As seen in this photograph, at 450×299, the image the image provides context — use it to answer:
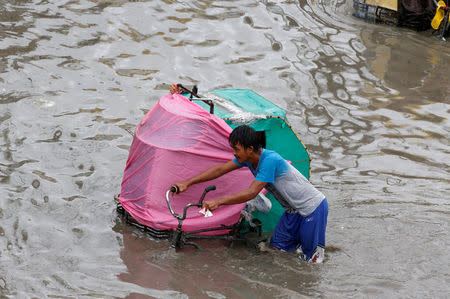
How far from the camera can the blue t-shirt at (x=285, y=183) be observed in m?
4.92

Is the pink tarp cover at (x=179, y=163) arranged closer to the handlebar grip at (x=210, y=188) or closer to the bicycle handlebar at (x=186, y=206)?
the bicycle handlebar at (x=186, y=206)

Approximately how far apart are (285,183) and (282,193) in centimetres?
10

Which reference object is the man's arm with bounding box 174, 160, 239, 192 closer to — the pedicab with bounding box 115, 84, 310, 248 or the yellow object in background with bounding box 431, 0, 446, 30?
the pedicab with bounding box 115, 84, 310, 248

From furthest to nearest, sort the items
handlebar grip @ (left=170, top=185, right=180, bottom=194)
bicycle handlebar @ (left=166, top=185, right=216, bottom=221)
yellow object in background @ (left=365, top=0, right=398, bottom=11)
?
yellow object in background @ (left=365, top=0, right=398, bottom=11)
handlebar grip @ (left=170, top=185, right=180, bottom=194)
bicycle handlebar @ (left=166, top=185, right=216, bottom=221)

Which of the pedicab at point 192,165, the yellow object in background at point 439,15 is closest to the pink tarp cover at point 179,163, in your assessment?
the pedicab at point 192,165

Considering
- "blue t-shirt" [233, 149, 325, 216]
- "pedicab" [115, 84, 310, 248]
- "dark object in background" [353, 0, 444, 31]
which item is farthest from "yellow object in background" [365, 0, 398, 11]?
"blue t-shirt" [233, 149, 325, 216]

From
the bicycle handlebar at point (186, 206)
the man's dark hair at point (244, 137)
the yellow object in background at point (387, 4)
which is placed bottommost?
the bicycle handlebar at point (186, 206)

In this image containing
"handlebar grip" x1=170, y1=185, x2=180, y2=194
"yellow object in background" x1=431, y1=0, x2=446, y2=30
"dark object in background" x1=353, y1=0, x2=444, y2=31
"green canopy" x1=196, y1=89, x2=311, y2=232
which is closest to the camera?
"handlebar grip" x1=170, y1=185, x2=180, y2=194

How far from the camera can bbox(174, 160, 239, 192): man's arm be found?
5168 mm

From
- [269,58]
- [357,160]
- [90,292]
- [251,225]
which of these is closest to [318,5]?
[269,58]

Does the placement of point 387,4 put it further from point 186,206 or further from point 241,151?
point 186,206

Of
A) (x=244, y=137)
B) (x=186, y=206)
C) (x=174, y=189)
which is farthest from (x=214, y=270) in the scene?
(x=244, y=137)

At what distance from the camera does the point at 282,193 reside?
5.12 metres

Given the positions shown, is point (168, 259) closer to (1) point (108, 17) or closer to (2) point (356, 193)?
(2) point (356, 193)
